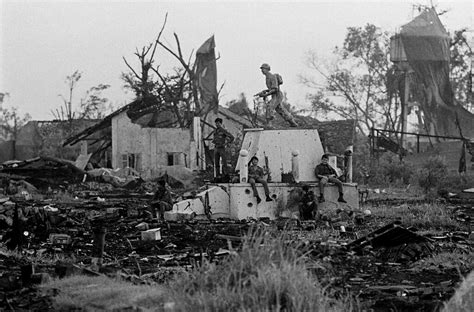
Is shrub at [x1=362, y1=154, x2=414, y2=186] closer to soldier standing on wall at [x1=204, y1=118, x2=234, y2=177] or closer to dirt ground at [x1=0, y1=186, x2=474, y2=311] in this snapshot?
soldier standing on wall at [x1=204, y1=118, x2=234, y2=177]

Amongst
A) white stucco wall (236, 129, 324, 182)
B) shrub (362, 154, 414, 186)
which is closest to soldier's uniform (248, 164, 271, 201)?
white stucco wall (236, 129, 324, 182)

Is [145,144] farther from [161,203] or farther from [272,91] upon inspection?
[161,203]

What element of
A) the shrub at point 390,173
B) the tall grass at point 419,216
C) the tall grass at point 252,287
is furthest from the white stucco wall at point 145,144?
the tall grass at point 252,287

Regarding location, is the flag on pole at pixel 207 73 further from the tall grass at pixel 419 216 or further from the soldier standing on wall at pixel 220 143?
the tall grass at pixel 419 216

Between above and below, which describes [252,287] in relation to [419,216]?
below

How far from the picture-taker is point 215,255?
12414mm

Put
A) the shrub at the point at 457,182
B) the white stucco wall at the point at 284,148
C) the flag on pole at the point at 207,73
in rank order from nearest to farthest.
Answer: the white stucco wall at the point at 284,148 → the shrub at the point at 457,182 → the flag on pole at the point at 207,73

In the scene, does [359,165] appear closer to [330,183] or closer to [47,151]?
[330,183]

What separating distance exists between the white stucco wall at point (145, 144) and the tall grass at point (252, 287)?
120ft

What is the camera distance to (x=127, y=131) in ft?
146

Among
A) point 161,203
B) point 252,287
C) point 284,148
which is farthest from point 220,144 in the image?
point 252,287

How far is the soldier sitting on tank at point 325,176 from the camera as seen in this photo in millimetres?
21234

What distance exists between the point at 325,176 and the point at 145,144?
23848 millimetres

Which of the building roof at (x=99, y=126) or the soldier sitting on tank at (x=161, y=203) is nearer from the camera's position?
the soldier sitting on tank at (x=161, y=203)
